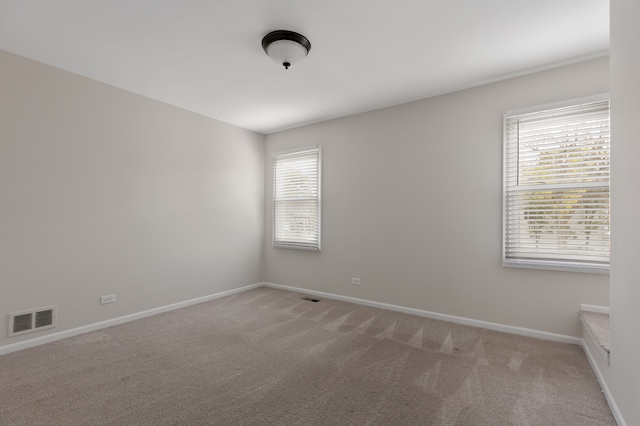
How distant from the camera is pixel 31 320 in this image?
2863 millimetres

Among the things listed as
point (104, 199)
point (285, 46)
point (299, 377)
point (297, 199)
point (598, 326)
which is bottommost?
point (299, 377)

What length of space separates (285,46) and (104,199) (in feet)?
8.92

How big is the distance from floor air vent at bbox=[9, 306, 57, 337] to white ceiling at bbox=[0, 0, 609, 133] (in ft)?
8.25

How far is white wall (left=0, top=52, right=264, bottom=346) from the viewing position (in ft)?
9.26

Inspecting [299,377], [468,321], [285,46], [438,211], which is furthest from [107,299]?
[468,321]

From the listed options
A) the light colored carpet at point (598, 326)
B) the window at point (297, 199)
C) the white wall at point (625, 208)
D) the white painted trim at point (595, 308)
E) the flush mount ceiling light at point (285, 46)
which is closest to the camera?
the white wall at point (625, 208)

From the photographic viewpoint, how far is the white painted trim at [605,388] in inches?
70.0

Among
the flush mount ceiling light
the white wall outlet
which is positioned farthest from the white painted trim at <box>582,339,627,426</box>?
the white wall outlet

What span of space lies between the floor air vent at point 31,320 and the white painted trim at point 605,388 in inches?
185

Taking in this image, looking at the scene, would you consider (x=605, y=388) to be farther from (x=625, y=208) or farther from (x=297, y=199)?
(x=297, y=199)

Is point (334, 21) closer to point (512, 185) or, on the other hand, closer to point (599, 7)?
point (599, 7)

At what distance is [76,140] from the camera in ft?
10.4

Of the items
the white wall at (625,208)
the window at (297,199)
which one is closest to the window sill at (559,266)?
the white wall at (625,208)

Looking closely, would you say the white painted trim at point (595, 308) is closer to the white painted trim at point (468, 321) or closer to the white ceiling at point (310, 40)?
the white painted trim at point (468, 321)
